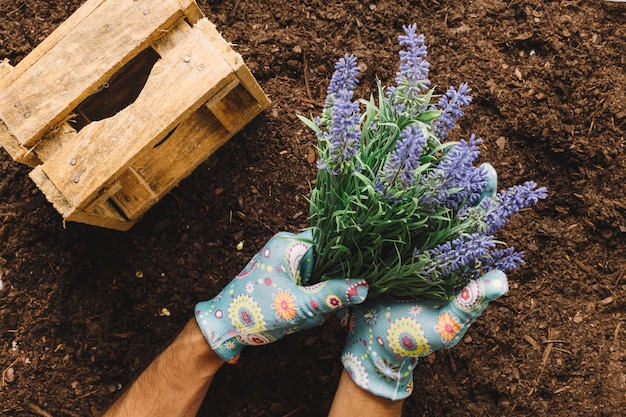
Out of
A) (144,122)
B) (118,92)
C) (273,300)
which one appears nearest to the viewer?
(144,122)

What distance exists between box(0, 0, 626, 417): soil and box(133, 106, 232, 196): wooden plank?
0.12 meters

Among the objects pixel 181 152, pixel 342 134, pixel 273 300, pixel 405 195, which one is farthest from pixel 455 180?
pixel 181 152

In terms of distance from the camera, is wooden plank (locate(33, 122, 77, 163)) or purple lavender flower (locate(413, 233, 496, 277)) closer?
purple lavender flower (locate(413, 233, 496, 277))

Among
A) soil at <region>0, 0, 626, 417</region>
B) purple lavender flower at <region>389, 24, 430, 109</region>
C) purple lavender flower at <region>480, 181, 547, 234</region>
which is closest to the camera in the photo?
purple lavender flower at <region>389, 24, 430, 109</region>

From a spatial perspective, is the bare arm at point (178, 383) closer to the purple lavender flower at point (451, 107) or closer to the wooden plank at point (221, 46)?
the wooden plank at point (221, 46)

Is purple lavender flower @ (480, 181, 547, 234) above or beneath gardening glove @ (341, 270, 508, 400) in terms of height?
above

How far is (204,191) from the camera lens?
1.85 m

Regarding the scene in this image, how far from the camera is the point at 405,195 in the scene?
117cm

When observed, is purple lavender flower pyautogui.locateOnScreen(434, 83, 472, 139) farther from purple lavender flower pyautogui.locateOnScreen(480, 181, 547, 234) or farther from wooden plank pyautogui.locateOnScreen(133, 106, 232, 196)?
wooden plank pyautogui.locateOnScreen(133, 106, 232, 196)

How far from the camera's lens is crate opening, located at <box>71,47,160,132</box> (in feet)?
5.32

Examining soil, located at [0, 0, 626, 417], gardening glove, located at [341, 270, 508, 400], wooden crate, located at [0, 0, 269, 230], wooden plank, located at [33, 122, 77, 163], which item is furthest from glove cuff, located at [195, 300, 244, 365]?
wooden plank, located at [33, 122, 77, 163]

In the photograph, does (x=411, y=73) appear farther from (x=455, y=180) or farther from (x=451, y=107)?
(x=455, y=180)

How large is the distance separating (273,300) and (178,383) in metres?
0.39

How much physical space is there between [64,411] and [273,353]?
638 mm
